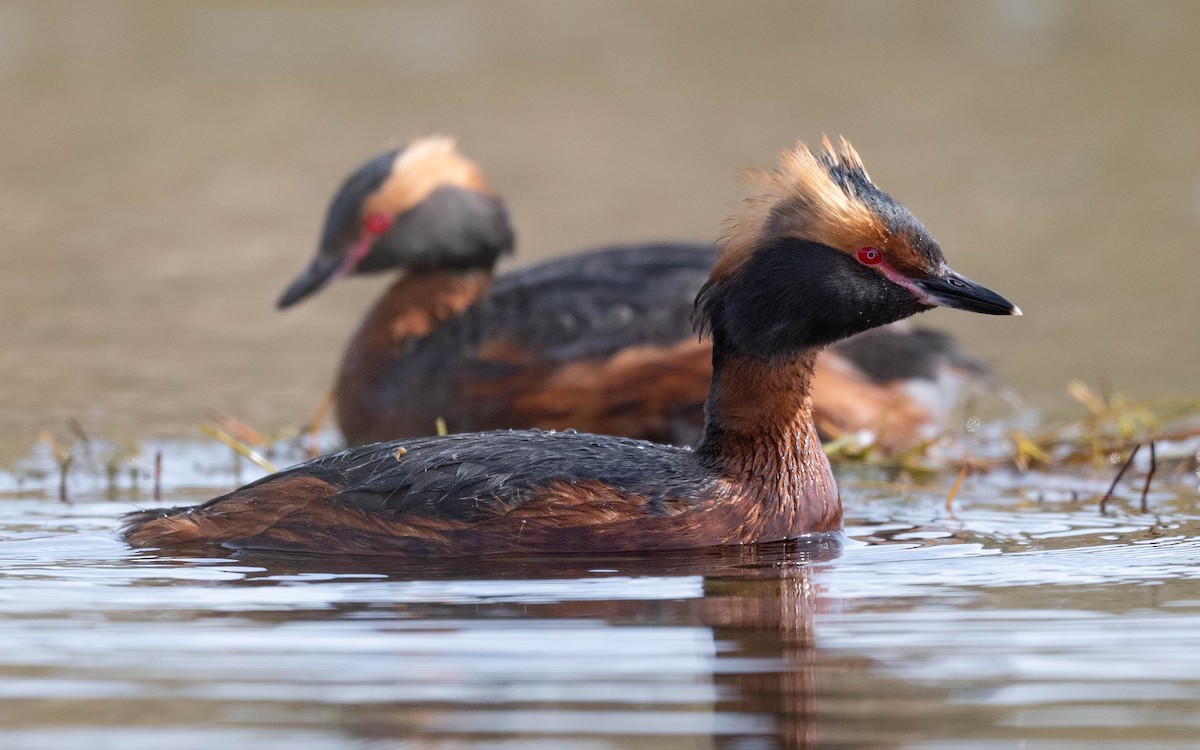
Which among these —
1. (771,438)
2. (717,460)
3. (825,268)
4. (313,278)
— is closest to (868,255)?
(825,268)

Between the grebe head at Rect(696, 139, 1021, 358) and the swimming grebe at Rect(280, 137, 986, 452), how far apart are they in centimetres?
204

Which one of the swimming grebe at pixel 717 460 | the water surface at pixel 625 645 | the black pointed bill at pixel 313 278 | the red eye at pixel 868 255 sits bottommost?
the water surface at pixel 625 645

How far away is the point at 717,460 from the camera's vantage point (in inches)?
279

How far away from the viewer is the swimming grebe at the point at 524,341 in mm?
9359

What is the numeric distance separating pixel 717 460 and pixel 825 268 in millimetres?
799

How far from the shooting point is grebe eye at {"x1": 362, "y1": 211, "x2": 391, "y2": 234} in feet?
34.0

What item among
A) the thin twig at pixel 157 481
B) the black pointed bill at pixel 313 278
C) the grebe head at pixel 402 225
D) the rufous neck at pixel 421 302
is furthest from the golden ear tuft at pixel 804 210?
the black pointed bill at pixel 313 278

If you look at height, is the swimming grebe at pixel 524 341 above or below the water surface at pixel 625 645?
Result: above

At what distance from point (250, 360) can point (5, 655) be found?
657 centimetres

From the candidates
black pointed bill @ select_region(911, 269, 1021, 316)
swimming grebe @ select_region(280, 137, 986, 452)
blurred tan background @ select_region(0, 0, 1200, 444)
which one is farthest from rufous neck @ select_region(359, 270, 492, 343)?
black pointed bill @ select_region(911, 269, 1021, 316)

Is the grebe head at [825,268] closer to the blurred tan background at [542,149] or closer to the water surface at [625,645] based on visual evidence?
the water surface at [625,645]

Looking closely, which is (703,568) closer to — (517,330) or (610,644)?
(610,644)

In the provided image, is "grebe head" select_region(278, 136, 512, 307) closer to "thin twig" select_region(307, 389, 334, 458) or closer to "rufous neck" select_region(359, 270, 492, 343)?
"rufous neck" select_region(359, 270, 492, 343)

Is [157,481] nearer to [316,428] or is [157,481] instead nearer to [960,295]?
[316,428]
